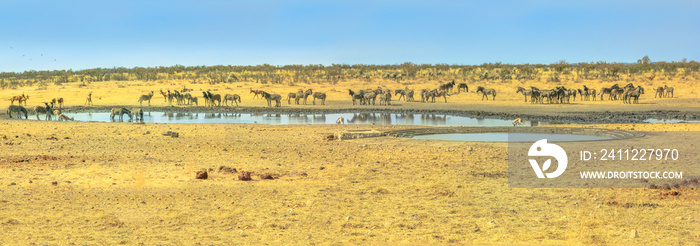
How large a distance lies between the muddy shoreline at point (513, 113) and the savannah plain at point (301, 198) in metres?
13.3

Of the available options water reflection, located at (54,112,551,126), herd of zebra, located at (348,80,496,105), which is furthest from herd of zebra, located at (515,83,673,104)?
water reflection, located at (54,112,551,126)

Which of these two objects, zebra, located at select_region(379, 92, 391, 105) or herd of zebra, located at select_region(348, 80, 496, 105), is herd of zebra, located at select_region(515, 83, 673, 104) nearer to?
herd of zebra, located at select_region(348, 80, 496, 105)

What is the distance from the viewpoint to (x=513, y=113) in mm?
31469

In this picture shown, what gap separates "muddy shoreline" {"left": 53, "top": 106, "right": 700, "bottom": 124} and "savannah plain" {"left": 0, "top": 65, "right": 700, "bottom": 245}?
43.7 ft

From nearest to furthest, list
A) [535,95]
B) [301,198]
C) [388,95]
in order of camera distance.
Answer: [301,198] → [535,95] → [388,95]

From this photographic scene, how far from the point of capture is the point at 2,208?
30.6 feet

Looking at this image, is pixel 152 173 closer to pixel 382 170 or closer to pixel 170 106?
pixel 382 170

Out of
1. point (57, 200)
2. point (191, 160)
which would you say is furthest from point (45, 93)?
point (57, 200)

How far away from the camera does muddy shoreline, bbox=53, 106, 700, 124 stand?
92.5 feet

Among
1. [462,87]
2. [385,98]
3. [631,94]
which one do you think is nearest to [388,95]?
[385,98]

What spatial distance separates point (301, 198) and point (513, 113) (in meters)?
23.2

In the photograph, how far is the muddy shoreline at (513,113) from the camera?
28203 millimetres

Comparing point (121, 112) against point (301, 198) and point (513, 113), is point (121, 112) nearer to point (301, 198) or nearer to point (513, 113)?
point (513, 113)

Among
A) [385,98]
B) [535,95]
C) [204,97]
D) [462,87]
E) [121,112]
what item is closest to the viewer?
[121,112]
